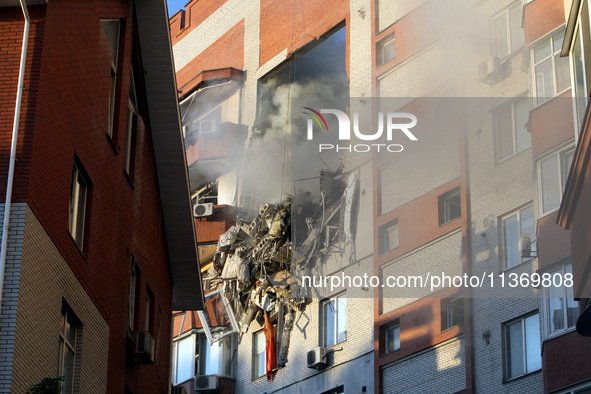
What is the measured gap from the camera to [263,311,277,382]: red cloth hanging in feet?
122

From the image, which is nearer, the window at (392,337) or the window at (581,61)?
the window at (581,61)

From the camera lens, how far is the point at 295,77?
4353 cm

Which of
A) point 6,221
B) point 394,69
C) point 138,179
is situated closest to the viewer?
point 6,221

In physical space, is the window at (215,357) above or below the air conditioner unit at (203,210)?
below

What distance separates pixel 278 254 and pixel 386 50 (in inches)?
331

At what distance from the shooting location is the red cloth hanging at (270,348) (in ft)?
122

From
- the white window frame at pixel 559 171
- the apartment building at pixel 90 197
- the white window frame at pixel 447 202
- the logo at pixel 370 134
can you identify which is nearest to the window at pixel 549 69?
the white window frame at pixel 559 171

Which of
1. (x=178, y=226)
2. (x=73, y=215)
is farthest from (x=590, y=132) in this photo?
(x=178, y=226)

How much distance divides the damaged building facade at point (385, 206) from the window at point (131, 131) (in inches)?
375

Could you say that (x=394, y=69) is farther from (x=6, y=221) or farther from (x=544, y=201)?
(x=6, y=221)

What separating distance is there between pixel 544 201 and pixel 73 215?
12.6m

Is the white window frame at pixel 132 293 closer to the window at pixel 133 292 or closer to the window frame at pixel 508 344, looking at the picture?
the window at pixel 133 292

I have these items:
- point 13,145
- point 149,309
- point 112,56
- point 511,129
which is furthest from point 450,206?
point 13,145

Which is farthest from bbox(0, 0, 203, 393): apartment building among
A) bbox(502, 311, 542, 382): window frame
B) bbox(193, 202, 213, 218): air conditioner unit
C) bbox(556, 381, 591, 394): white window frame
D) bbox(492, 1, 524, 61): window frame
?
bbox(193, 202, 213, 218): air conditioner unit
